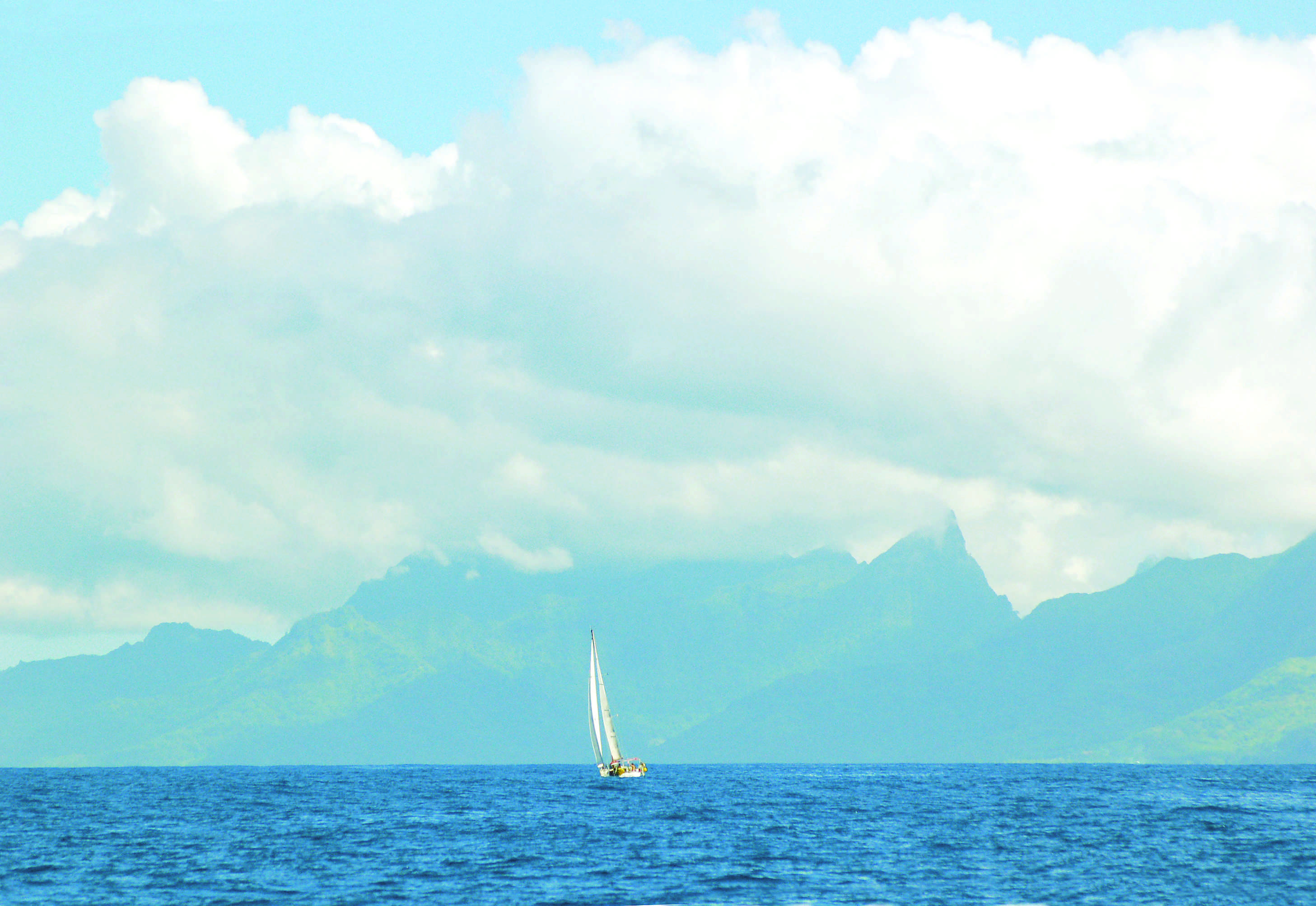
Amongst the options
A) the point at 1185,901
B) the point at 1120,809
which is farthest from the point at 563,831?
the point at 1120,809

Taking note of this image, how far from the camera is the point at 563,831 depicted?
13962 cm

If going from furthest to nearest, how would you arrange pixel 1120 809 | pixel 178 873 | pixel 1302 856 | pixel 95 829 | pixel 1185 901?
pixel 1120 809 → pixel 95 829 → pixel 1302 856 → pixel 178 873 → pixel 1185 901

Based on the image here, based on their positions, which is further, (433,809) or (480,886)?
(433,809)

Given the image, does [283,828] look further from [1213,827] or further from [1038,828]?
[1213,827]

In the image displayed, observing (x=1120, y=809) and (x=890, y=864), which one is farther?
(x=1120, y=809)

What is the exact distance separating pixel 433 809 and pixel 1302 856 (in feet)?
350

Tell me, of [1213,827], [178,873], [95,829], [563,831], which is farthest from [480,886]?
[1213,827]

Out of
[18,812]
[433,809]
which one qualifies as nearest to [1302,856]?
[433,809]

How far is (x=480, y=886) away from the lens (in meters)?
95.6

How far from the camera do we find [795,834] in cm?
13512

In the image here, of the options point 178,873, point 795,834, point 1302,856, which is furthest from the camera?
point 795,834

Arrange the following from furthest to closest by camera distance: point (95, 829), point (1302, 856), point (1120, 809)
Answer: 1. point (1120, 809)
2. point (95, 829)
3. point (1302, 856)

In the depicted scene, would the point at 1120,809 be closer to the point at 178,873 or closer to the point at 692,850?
the point at 692,850

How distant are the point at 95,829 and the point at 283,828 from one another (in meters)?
19.5
